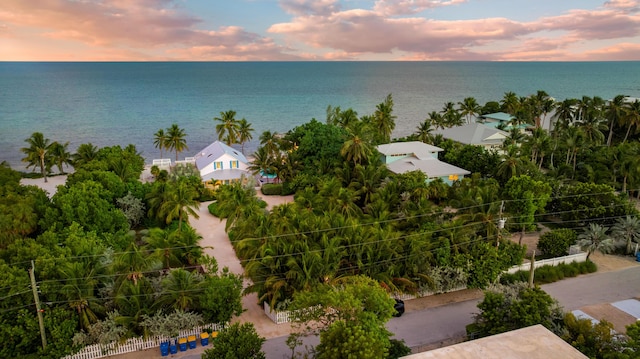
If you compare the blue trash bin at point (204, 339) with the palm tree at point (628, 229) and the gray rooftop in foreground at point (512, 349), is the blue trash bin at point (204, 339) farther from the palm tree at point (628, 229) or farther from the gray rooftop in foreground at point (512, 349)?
the palm tree at point (628, 229)

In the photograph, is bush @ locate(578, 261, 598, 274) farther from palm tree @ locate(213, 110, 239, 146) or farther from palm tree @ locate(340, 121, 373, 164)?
palm tree @ locate(213, 110, 239, 146)

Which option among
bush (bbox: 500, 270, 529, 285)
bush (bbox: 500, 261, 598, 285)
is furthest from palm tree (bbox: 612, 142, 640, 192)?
bush (bbox: 500, 270, 529, 285)

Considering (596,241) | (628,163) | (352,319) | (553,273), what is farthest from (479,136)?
(352,319)

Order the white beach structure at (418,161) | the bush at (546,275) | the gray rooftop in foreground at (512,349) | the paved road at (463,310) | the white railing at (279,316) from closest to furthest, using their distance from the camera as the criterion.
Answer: the gray rooftop in foreground at (512,349) → the paved road at (463,310) → the white railing at (279,316) → the bush at (546,275) → the white beach structure at (418,161)

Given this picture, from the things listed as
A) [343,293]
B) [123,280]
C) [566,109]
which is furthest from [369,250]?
[566,109]

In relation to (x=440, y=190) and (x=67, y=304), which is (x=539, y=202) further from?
(x=67, y=304)

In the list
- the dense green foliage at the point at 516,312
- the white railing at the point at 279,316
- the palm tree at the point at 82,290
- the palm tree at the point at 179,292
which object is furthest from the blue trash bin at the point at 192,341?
the dense green foliage at the point at 516,312

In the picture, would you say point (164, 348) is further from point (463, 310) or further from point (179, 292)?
point (463, 310)
